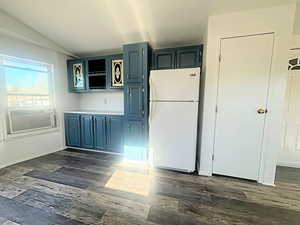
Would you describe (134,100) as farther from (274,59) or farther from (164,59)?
(274,59)

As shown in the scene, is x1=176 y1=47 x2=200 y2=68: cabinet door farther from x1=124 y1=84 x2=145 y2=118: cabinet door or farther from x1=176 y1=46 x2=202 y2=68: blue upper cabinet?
x1=124 y1=84 x2=145 y2=118: cabinet door

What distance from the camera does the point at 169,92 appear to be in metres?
2.38

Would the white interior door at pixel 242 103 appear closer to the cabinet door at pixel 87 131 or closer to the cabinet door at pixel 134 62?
the cabinet door at pixel 134 62

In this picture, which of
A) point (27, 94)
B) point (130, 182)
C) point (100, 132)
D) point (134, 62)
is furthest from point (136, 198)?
point (27, 94)

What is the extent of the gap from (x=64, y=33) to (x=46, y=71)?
0.96 meters

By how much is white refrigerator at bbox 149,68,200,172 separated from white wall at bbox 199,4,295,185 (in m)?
0.21

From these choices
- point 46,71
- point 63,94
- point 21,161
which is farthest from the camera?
point 63,94

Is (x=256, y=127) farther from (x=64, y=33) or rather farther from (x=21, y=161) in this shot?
(x=21, y=161)

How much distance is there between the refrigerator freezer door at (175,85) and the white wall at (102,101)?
135 cm

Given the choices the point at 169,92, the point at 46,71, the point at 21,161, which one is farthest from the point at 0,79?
the point at 169,92

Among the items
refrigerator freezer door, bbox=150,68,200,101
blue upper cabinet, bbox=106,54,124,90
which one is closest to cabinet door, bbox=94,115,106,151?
blue upper cabinet, bbox=106,54,124,90

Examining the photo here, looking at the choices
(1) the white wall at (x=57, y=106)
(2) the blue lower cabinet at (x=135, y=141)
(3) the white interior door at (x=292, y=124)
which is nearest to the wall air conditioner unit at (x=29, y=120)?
(1) the white wall at (x=57, y=106)

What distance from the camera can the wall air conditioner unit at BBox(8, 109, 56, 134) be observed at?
2707mm

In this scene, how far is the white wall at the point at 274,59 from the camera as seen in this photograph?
1.90 m
